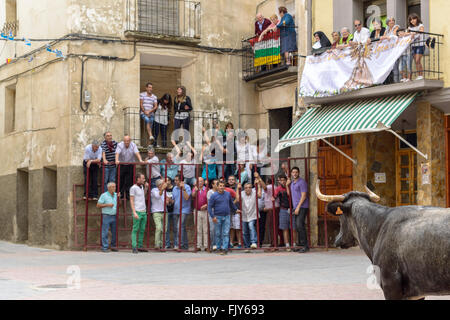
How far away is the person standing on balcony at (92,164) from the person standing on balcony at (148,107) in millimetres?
1841

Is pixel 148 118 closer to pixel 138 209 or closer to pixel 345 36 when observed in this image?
pixel 138 209

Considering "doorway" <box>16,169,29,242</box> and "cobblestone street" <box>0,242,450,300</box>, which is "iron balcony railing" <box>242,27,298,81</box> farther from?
"doorway" <box>16,169,29,242</box>

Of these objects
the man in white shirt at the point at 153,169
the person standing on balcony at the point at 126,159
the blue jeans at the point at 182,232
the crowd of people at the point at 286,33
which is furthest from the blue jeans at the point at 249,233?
the crowd of people at the point at 286,33

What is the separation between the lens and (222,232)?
61.0 feet

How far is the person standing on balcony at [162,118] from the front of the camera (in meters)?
22.2

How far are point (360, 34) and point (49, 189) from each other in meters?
10.5

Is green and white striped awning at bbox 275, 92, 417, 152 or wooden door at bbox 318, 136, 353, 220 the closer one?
green and white striped awning at bbox 275, 92, 417, 152

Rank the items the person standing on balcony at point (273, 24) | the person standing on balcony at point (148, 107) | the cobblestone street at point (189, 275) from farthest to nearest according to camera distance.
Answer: the person standing on balcony at point (273, 24) → the person standing on balcony at point (148, 107) → the cobblestone street at point (189, 275)

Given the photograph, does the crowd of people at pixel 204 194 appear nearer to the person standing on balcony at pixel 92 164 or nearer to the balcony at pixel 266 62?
the person standing on balcony at pixel 92 164

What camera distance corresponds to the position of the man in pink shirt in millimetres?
19297

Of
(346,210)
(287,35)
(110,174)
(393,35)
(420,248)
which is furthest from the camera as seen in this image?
(287,35)

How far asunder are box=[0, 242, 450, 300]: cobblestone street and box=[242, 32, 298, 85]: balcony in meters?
5.90

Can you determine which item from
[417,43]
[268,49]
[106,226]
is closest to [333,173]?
[268,49]

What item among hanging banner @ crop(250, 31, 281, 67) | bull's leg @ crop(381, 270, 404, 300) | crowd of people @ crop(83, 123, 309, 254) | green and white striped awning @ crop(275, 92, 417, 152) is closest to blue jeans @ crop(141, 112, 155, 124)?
crowd of people @ crop(83, 123, 309, 254)
